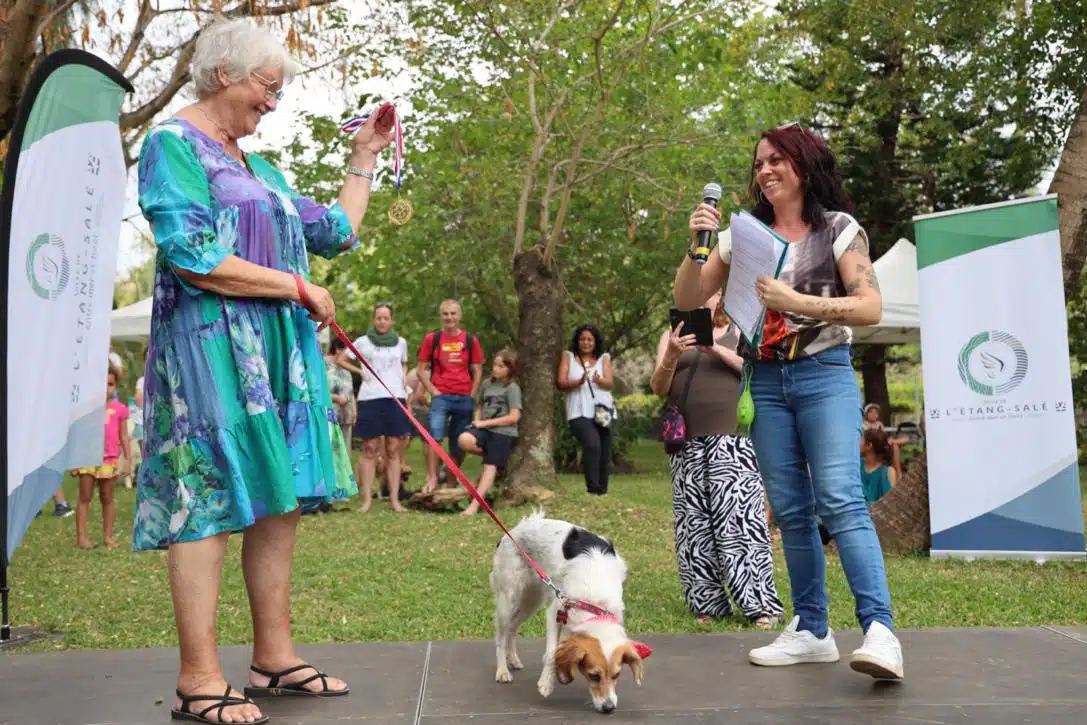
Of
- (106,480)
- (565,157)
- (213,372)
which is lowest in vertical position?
(106,480)

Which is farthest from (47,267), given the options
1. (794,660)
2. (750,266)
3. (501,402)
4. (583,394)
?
(583,394)

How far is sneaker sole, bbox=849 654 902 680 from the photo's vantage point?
3877 millimetres

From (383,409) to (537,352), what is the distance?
2.33 metres

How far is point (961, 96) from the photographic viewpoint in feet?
56.5

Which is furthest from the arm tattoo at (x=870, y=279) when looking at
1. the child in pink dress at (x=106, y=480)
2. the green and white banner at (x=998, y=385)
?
the child in pink dress at (x=106, y=480)

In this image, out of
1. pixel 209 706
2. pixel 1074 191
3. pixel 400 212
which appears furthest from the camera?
pixel 1074 191

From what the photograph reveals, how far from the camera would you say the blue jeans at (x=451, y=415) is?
507 inches

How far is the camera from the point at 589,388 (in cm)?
1250

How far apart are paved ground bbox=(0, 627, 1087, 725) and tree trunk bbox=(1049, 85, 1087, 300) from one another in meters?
4.62

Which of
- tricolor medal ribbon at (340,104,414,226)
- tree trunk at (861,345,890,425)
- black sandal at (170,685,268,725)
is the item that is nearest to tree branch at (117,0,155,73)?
tricolor medal ribbon at (340,104,414,226)

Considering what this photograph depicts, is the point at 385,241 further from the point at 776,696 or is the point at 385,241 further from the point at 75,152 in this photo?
the point at 776,696

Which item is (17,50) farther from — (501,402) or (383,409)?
(501,402)

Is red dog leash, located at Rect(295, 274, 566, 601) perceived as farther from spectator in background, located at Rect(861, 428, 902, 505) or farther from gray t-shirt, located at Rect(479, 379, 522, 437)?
gray t-shirt, located at Rect(479, 379, 522, 437)

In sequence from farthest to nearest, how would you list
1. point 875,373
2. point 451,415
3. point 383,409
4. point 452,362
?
point 875,373, point 451,415, point 452,362, point 383,409
